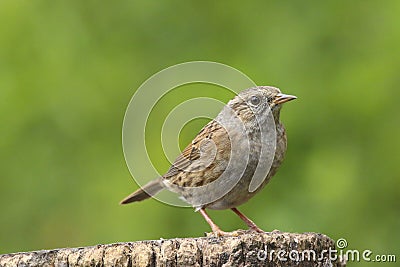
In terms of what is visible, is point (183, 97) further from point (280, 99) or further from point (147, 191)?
point (280, 99)

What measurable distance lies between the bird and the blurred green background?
117cm

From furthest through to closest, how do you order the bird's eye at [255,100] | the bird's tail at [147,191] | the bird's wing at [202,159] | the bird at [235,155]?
the bird's tail at [147,191], the bird's eye at [255,100], the bird's wing at [202,159], the bird at [235,155]

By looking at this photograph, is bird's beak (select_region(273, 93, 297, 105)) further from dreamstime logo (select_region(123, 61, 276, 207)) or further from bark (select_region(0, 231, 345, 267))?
bark (select_region(0, 231, 345, 267))

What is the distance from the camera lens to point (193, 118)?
7.07m

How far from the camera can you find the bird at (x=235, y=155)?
596 cm

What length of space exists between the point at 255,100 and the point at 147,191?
130 cm

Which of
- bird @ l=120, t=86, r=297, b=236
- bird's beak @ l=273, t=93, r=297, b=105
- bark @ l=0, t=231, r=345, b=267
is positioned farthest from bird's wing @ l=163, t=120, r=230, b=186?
bark @ l=0, t=231, r=345, b=267

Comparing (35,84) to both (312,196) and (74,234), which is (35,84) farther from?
(312,196)

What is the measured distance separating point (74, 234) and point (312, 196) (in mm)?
2273

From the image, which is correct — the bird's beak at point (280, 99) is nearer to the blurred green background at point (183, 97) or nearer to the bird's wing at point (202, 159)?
the bird's wing at point (202, 159)

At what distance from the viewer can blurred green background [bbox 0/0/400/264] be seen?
7660mm

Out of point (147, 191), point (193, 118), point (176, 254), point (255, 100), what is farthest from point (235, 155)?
point (176, 254)

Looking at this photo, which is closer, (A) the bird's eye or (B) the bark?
(B) the bark

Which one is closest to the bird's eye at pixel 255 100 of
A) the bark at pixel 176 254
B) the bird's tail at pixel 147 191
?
the bird's tail at pixel 147 191
